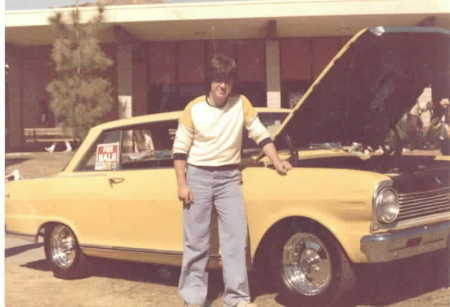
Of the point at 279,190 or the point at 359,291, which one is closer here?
the point at 279,190

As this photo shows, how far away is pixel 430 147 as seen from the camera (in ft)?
40.9

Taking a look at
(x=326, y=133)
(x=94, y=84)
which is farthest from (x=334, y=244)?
(x=94, y=84)

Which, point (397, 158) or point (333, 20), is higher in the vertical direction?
point (333, 20)

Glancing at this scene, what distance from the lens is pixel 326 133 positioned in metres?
5.18

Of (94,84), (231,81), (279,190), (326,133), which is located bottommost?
(279,190)

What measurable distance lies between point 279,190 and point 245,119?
55cm

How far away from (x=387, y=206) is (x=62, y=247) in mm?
3201

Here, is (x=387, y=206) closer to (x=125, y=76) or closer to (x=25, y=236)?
(x=25, y=236)

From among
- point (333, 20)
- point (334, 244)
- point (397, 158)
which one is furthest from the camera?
point (333, 20)

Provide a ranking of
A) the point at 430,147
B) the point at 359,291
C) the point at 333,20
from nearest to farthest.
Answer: the point at 359,291, the point at 430,147, the point at 333,20

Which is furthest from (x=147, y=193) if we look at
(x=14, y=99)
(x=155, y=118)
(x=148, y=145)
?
(x=14, y=99)

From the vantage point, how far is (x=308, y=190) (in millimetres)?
4273

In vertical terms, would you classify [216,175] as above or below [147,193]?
above

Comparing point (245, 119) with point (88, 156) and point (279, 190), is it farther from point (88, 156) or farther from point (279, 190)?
point (88, 156)
